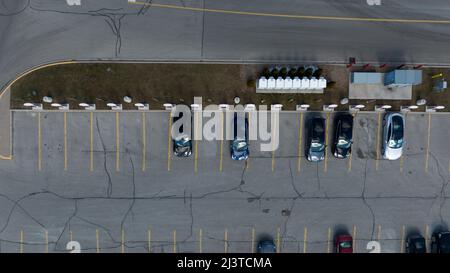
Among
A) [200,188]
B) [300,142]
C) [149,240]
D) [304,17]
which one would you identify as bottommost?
[149,240]

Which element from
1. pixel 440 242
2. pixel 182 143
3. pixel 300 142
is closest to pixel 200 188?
pixel 182 143

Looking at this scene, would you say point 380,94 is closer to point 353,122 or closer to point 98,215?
point 353,122

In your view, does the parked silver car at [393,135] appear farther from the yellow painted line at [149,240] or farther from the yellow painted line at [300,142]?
the yellow painted line at [149,240]

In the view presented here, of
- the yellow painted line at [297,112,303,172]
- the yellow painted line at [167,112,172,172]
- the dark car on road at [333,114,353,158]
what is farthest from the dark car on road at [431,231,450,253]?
the yellow painted line at [167,112,172,172]

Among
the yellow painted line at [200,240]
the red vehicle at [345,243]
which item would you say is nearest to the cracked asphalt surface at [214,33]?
the yellow painted line at [200,240]

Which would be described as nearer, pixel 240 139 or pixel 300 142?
pixel 240 139

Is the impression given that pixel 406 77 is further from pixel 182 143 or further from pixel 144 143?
pixel 144 143

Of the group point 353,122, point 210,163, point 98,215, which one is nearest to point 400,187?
point 353,122
